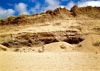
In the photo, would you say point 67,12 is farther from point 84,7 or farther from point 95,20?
point 95,20

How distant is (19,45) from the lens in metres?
49.5

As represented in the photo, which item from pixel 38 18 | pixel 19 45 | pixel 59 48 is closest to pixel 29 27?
pixel 38 18

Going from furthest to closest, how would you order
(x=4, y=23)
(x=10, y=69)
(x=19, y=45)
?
(x=4, y=23), (x=19, y=45), (x=10, y=69)

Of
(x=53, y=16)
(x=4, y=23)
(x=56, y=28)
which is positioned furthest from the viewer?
(x=4, y=23)

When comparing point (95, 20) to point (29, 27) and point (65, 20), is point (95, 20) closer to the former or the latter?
point (65, 20)

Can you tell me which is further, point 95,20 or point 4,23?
point 4,23

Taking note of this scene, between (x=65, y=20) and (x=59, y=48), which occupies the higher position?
(x=65, y=20)

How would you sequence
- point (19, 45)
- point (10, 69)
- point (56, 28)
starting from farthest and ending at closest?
point (56, 28), point (19, 45), point (10, 69)

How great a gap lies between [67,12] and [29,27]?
10787 millimetres

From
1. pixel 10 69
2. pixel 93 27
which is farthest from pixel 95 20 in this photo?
pixel 10 69

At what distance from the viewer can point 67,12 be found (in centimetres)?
6281

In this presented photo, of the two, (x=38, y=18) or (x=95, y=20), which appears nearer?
(x=95, y=20)

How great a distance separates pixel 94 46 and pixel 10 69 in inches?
1144

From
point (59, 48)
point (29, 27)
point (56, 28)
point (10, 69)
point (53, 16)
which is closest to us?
point (10, 69)
